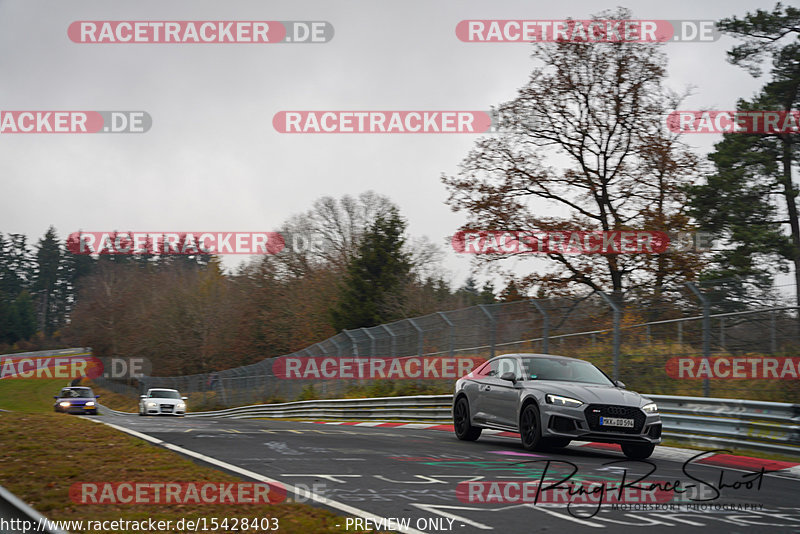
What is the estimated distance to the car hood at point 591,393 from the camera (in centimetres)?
1153

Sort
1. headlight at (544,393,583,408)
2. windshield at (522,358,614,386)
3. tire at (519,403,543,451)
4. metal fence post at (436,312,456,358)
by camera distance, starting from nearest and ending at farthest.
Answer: headlight at (544,393,583,408), tire at (519,403,543,451), windshield at (522,358,614,386), metal fence post at (436,312,456,358)

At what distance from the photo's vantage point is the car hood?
11.5 m

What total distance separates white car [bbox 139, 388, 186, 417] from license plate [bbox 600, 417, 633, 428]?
2543 cm

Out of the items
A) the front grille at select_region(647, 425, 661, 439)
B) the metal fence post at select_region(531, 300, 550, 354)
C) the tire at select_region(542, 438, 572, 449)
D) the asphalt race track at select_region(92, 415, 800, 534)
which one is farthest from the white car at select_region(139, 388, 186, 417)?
the front grille at select_region(647, 425, 661, 439)

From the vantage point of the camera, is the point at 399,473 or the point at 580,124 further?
the point at 580,124

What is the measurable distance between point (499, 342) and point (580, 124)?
12.1m

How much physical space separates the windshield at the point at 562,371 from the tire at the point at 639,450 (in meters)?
1.06

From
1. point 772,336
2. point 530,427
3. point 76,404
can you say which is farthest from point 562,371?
point 76,404

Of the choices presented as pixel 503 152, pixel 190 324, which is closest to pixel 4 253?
pixel 190 324

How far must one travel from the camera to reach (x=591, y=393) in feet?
38.4

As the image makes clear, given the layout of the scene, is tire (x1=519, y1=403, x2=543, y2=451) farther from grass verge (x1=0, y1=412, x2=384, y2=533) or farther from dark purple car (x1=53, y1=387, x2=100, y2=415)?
dark purple car (x1=53, y1=387, x2=100, y2=415)

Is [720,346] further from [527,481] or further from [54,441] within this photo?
[54,441]

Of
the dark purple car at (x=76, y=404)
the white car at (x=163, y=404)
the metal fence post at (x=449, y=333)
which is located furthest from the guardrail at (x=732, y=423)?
the dark purple car at (x=76, y=404)

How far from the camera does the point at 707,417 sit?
521 inches
